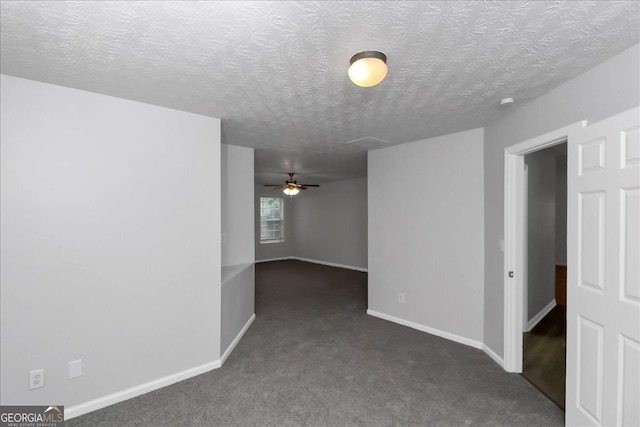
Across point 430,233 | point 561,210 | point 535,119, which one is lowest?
point 430,233

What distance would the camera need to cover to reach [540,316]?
4.10m

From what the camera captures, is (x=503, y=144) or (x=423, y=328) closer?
(x=503, y=144)

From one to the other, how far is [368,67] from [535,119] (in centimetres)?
167

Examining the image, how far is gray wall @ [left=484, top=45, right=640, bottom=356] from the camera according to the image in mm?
1644

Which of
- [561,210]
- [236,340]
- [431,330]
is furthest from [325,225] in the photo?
[236,340]

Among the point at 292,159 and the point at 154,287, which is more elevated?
the point at 292,159

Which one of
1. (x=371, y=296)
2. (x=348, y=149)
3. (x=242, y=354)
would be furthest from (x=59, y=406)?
(x=348, y=149)

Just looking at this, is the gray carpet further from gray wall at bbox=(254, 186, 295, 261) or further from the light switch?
gray wall at bbox=(254, 186, 295, 261)

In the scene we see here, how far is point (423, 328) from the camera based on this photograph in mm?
3709

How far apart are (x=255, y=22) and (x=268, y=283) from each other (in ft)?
18.4

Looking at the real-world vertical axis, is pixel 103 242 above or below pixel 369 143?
below

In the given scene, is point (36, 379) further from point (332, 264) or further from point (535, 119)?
point (332, 264)

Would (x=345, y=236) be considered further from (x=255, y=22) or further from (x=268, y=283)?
(x=255, y=22)

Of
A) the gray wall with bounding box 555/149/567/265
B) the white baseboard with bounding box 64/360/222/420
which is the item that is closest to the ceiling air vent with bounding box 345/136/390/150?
the white baseboard with bounding box 64/360/222/420
